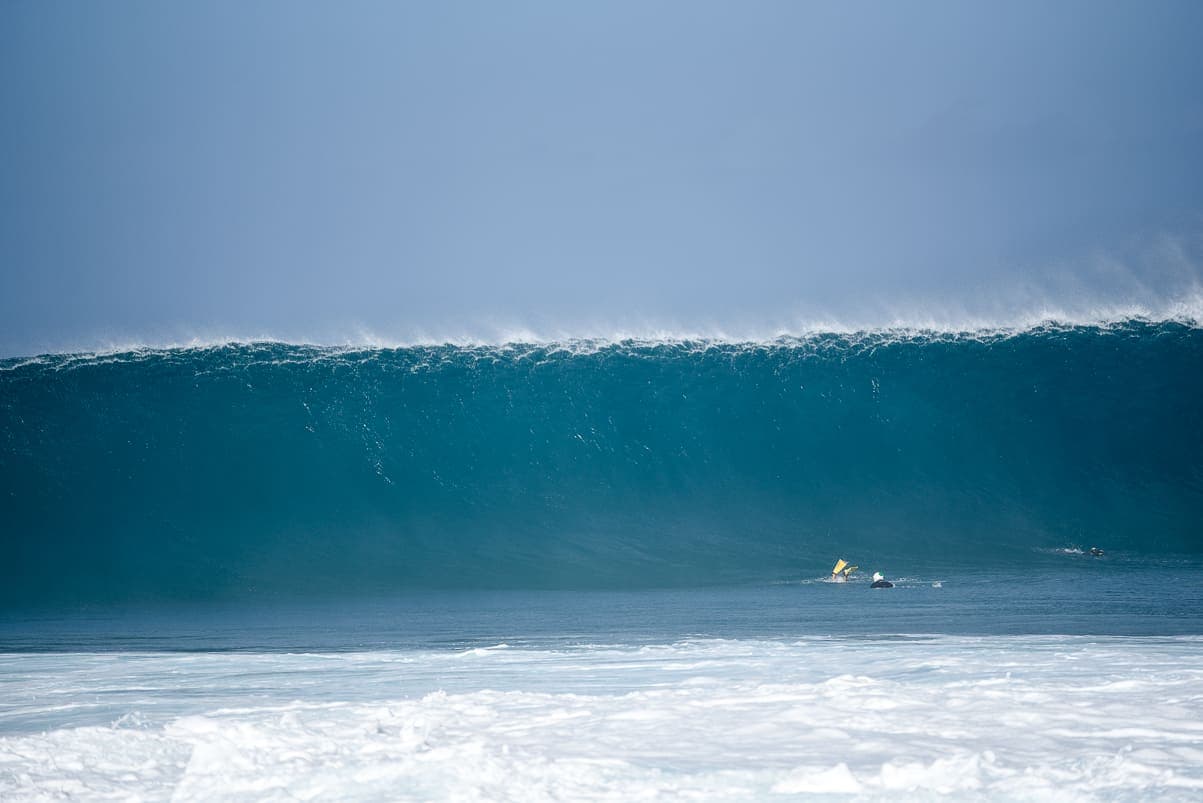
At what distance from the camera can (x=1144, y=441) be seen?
1677 centimetres

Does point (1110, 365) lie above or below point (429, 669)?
above

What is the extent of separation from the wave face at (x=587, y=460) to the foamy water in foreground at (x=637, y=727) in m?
7.03

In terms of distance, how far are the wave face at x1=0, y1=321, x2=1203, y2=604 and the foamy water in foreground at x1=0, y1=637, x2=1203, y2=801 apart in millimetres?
7029

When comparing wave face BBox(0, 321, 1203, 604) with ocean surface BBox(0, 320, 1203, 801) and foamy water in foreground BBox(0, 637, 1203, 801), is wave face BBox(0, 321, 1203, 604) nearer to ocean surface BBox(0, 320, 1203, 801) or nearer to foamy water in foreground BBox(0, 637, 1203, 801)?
ocean surface BBox(0, 320, 1203, 801)

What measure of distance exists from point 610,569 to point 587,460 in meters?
3.76

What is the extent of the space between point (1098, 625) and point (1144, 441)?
11325 mm

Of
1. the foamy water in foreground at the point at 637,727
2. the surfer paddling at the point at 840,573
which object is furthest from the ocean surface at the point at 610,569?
the surfer paddling at the point at 840,573

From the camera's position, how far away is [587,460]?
16766mm

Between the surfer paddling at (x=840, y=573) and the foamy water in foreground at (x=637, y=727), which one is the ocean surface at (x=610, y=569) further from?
the surfer paddling at (x=840, y=573)

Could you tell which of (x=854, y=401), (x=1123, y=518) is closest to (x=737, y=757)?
(x=1123, y=518)

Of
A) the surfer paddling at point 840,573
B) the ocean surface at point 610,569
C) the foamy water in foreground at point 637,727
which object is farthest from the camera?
the surfer paddling at point 840,573

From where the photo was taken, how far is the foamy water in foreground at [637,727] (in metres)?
2.98

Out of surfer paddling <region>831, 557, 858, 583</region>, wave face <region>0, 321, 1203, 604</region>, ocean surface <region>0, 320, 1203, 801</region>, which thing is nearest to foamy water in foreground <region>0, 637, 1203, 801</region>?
ocean surface <region>0, 320, 1203, 801</region>

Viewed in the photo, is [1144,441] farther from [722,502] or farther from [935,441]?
[722,502]
